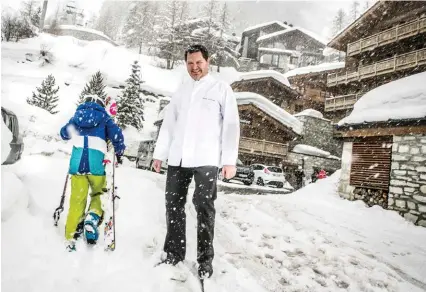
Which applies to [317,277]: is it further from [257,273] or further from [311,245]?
[311,245]

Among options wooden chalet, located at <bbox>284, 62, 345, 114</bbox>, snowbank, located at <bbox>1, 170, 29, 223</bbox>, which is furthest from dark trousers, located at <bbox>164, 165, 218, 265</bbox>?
wooden chalet, located at <bbox>284, 62, 345, 114</bbox>

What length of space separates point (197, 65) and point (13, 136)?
1.34 m

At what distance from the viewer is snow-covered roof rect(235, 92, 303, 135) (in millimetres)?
9141

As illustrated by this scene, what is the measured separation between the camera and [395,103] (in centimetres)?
495

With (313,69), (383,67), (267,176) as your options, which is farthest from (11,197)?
(383,67)

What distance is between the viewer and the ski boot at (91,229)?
179cm

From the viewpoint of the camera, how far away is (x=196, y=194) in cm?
169

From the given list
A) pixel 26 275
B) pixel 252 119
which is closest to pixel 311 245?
pixel 26 275

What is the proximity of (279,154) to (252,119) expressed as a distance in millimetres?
2939

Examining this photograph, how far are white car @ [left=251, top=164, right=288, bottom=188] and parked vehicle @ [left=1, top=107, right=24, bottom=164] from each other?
32.8ft

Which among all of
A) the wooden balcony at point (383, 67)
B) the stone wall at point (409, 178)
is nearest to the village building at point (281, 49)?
the wooden balcony at point (383, 67)

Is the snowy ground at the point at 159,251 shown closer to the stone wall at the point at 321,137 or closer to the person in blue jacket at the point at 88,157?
the person in blue jacket at the point at 88,157

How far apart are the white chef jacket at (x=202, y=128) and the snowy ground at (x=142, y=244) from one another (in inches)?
26.2

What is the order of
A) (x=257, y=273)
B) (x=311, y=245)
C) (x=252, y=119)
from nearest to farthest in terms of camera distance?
(x=257, y=273)
(x=311, y=245)
(x=252, y=119)
